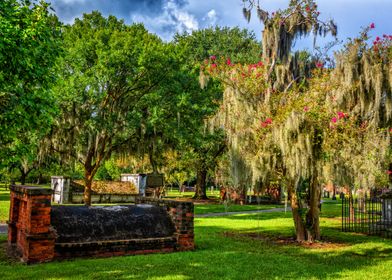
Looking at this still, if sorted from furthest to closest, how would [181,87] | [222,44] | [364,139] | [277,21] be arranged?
[222,44] → [181,87] → [277,21] → [364,139]

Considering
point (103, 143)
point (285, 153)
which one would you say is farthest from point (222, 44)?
point (285, 153)

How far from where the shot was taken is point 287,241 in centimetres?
1284

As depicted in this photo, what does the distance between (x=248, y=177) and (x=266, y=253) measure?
2.49 m

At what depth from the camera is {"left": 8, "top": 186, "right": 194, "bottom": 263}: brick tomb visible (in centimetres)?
853

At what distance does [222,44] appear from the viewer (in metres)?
39.0

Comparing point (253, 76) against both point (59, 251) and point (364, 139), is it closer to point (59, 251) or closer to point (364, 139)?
point (364, 139)

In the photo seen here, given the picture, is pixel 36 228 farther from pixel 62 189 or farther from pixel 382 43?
pixel 62 189

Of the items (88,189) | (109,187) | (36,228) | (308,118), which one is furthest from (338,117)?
(109,187)

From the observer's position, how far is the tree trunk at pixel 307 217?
42.1 ft

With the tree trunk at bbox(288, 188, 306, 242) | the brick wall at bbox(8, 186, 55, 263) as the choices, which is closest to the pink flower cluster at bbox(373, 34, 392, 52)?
the tree trunk at bbox(288, 188, 306, 242)

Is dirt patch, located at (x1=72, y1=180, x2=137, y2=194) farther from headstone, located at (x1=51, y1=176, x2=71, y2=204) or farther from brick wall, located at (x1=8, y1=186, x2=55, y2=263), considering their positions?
brick wall, located at (x1=8, y1=186, x2=55, y2=263)

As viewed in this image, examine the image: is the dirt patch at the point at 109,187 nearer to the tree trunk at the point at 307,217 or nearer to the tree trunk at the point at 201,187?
the tree trunk at the point at 201,187

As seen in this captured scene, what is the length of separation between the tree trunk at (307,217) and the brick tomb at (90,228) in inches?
170

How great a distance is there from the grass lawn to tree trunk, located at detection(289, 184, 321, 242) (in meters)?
0.54
